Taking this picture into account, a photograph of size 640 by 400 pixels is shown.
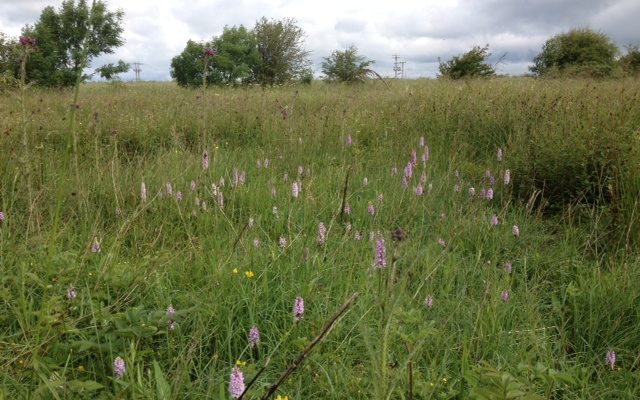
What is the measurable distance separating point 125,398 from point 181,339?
365 mm

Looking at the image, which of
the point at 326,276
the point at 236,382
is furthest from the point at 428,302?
the point at 236,382

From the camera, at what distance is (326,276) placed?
2332 mm

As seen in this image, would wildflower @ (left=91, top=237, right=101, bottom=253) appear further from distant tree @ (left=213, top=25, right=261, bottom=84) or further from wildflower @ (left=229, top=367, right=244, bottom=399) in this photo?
distant tree @ (left=213, top=25, right=261, bottom=84)

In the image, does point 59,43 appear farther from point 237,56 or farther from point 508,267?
point 508,267

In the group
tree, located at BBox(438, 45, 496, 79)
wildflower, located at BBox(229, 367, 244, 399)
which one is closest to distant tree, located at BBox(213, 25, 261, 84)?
tree, located at BBox(438, 45, 496, 79)

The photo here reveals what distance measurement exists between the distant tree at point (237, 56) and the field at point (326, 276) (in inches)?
764

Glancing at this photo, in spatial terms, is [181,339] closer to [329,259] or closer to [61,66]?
[329,259]

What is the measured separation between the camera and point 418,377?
5.37 ft

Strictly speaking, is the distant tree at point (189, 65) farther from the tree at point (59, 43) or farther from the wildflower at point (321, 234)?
the wildflower at point (321, 234)

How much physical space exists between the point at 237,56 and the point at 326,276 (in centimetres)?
2467

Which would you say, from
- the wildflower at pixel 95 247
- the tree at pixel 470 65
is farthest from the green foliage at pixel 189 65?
the wildflower at pixel 95 247

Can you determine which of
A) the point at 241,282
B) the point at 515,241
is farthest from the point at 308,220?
the point at 515,241

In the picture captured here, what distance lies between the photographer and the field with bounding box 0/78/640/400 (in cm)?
158

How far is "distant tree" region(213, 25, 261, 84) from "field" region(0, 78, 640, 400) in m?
19.4
